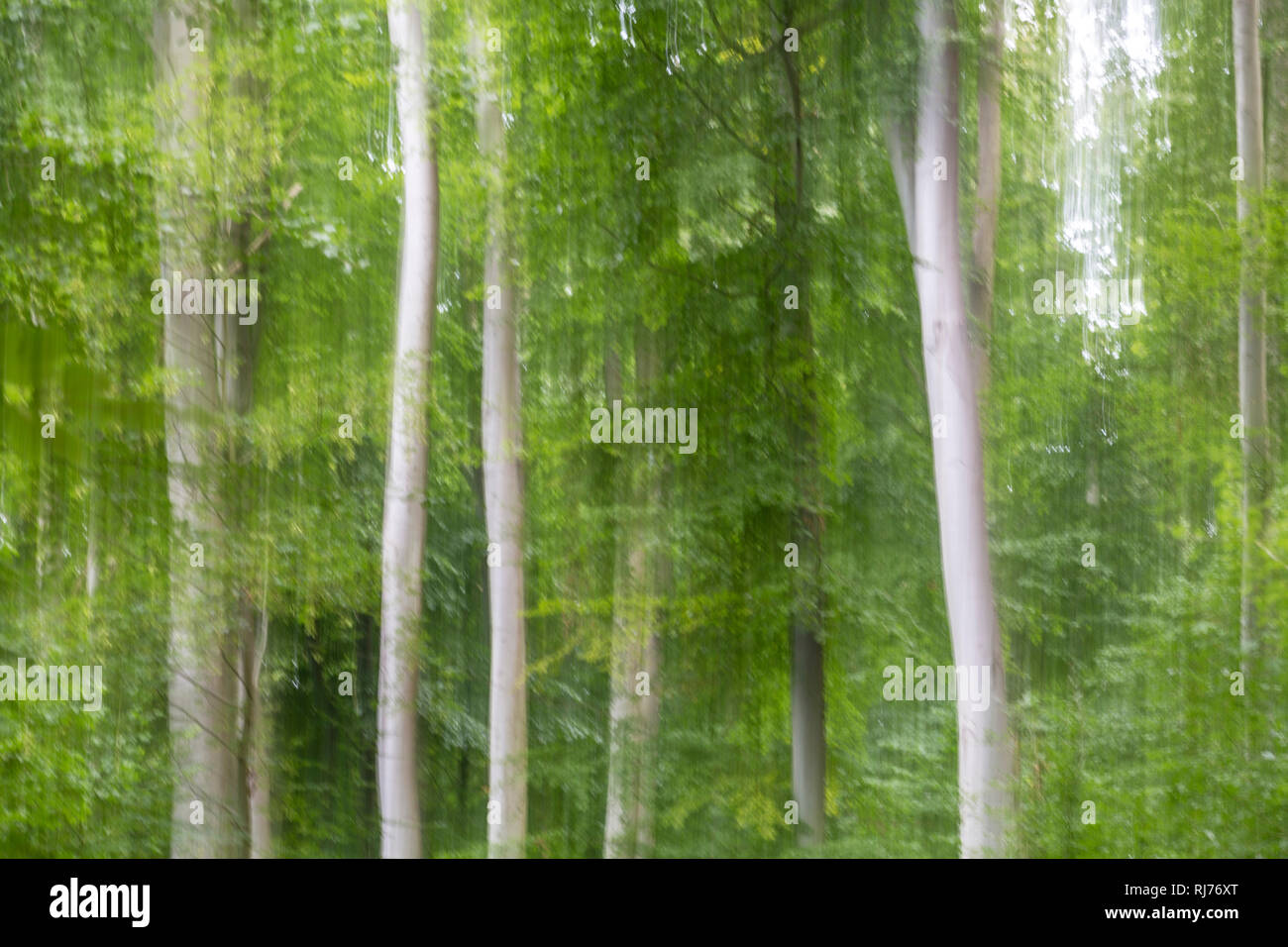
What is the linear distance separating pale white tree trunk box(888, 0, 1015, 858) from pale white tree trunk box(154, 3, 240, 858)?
2.64 metres

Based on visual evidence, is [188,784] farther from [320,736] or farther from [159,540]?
[159,540]

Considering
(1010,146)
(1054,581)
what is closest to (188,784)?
(1054,581)

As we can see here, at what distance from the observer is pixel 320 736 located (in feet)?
12.2

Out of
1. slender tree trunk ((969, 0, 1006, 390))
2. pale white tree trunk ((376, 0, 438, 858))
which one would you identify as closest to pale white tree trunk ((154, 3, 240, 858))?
→ pale white tree trunk ((376, 0, 438, 858))

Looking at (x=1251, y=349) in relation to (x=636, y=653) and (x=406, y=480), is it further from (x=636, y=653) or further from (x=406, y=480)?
(x=406, y=480)

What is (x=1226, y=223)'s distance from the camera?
12.1 ft

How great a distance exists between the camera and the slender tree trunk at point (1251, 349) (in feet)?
11.9

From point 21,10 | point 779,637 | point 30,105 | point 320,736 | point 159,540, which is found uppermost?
point 21,10

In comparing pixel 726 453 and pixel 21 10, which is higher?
pixel 21 10

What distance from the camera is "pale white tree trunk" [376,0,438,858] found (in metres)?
3.73

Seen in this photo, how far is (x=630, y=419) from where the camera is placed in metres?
3.69

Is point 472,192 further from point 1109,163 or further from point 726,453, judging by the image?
point 1109,163

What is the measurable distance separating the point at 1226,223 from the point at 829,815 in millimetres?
2610

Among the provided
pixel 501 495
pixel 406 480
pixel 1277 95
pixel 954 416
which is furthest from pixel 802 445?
pixel 1277 95
